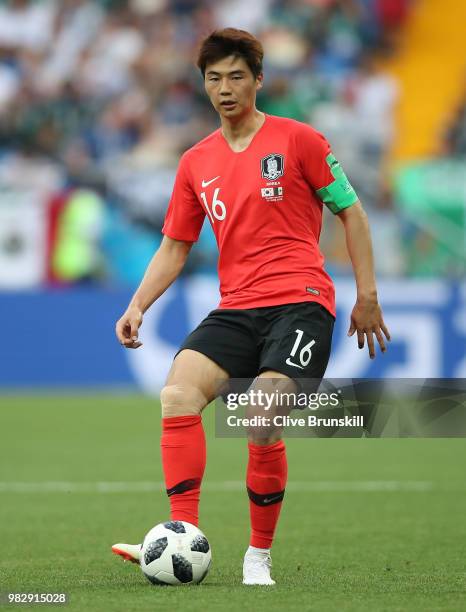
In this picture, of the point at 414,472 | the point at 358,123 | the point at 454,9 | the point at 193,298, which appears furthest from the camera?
the point at 454,9

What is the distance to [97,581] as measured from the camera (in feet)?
15.7

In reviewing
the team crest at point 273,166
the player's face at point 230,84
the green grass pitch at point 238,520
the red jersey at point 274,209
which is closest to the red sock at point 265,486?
the green grass pitch at point 238,520

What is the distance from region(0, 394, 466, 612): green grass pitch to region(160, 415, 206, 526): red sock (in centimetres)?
30

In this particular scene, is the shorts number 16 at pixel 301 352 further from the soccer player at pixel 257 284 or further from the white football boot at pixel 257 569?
the white football boot at pixel 257 569

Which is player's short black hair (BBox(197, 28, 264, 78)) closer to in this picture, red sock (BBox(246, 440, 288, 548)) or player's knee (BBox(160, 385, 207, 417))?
player's knee (BBox(160, 385, 207, 417))

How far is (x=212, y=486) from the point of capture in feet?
27.6

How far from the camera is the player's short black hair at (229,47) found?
476 centimetres

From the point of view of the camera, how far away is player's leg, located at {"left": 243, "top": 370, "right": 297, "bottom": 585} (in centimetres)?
460

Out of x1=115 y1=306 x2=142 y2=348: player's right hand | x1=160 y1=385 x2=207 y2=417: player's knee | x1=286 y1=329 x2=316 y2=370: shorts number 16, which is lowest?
x1=160 y1=385 x2=207 y2=417: player's knee

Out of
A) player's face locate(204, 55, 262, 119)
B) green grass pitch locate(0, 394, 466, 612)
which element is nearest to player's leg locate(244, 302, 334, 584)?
green grass pitch locate(0, 394, 466, 612)

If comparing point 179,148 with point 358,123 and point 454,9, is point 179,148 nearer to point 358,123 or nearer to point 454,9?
point 358,123

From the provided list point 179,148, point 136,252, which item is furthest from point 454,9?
point 136,252

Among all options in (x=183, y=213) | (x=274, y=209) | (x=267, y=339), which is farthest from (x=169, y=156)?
(x=267, y=339)

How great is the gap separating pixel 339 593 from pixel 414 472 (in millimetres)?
4858
